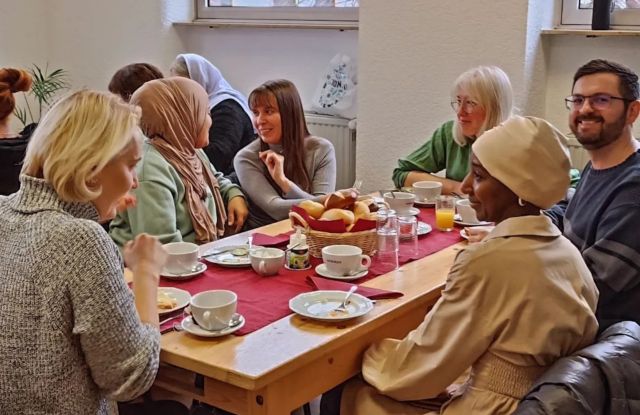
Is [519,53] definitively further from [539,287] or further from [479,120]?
[539,287]

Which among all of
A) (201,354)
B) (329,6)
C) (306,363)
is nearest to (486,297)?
(306,363)

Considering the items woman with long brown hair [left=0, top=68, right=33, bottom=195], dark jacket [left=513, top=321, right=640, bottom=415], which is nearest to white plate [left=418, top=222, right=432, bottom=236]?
dark jacket [left=513, top=321, right=640, bottom=415]

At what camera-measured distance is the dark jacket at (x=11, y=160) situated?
138 inches

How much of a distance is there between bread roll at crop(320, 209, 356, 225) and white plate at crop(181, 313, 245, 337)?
1.84 ft

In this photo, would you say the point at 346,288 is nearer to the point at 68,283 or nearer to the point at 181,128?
the point at 68,283

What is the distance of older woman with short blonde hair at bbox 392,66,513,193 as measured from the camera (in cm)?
314

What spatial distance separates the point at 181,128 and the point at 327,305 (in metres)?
1.06

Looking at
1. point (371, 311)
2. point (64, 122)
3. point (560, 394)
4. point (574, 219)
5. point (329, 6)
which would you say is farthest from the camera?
point (329, 6)

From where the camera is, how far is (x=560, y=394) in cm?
141

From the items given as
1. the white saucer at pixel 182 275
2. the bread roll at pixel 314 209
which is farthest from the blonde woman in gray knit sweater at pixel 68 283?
the bread roll at pixel 314 209

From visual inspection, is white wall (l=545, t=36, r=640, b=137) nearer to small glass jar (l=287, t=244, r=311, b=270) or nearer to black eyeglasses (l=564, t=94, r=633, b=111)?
black eyeglasses (l=564, t=94, r=633, b=111)

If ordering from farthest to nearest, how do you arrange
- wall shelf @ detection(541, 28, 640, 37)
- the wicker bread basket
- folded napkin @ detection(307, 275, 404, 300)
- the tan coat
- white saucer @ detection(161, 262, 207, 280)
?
wall shelf @ detection(541, 28, 640, 37) → the wicker bread basket → white saucer @ detection(161, 262, 207, 280) → folded napkin @ detection(307, 275, 404, 300) → the tan coat

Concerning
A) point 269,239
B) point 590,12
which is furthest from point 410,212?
point 590,12

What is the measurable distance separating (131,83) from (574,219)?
2.17m
